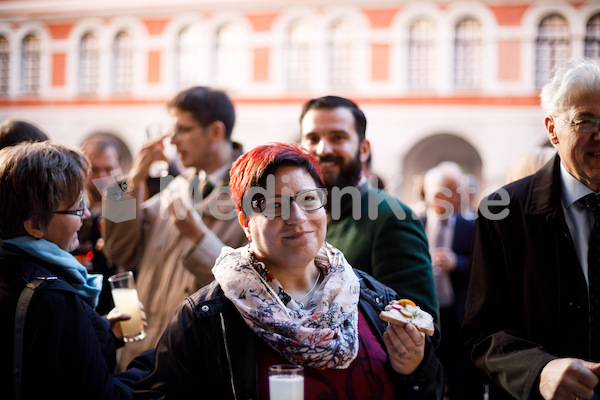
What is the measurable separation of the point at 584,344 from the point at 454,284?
2.77 meters

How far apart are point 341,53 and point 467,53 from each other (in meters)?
3.70

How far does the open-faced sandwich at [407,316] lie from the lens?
182 cm

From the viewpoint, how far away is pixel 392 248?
2.56m

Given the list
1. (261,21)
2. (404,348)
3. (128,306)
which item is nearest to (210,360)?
(404,348)

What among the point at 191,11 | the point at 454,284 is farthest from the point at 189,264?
the point at 191,11

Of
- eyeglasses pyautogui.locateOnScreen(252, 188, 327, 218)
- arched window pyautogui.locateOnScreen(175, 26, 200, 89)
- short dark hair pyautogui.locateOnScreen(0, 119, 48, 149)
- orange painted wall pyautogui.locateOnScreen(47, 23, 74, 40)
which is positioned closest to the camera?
eyeglasses pyautogui.locateOnScreen(252, 188, 327, 218)

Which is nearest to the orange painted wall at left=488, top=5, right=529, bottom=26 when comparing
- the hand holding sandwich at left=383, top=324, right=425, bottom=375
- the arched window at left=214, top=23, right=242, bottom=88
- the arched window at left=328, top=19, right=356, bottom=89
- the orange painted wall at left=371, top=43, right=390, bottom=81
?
the orange painted wall at left=371, top=43, right=390, bottom=81

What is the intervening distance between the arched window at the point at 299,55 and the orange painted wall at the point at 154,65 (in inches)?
165

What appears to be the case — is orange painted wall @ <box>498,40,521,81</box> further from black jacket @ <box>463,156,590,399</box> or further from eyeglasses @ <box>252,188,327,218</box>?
eyeglasses @ <box>252,188,327,218</box>

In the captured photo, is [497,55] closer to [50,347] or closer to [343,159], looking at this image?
[343,159]

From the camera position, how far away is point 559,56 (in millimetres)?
17094

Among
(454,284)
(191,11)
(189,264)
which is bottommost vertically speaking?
(454,284)

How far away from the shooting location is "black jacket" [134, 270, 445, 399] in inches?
69.7

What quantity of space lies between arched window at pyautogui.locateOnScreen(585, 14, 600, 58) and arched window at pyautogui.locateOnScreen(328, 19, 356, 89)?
655cm
